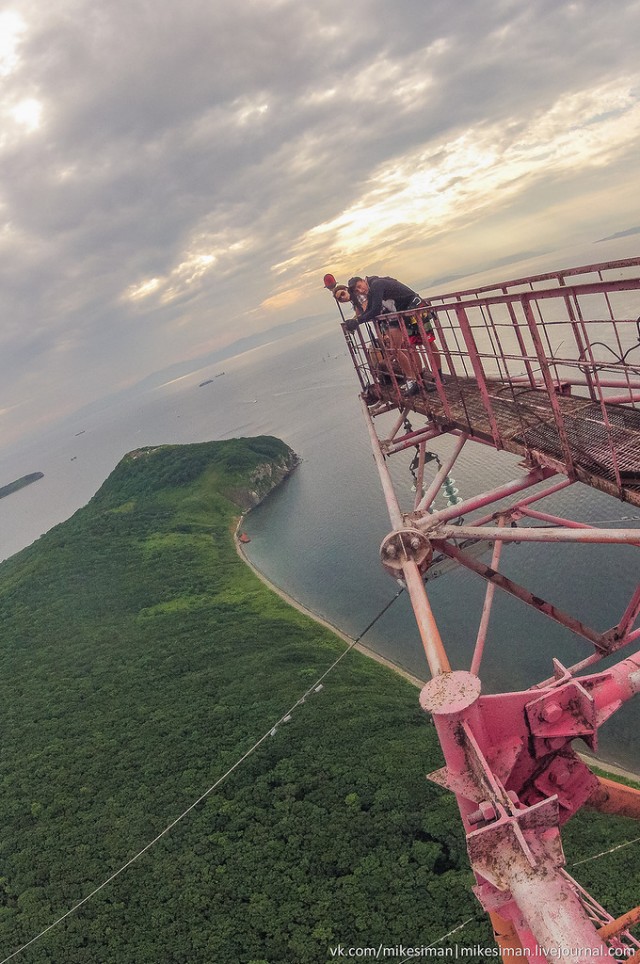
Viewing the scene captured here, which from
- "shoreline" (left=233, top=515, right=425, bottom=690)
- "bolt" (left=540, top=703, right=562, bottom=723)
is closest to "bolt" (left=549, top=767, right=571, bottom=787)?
"bolt" (left=540, top=703, right=562, bottom=723)

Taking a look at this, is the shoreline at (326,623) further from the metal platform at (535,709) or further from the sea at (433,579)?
the metal platform at (535,709)

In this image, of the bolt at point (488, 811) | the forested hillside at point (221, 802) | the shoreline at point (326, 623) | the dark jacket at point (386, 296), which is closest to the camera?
the bolt at point (488, 811)

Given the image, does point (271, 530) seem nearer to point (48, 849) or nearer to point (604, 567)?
Answer: point (604, 567)

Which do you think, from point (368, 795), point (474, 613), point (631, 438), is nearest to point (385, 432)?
point (474, 613)

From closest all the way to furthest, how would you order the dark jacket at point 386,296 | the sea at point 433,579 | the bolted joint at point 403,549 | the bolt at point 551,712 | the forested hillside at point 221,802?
the bolt at point 551,712
the bolted joint at point 403,549
the dark jacket at point 386,296
the forested hillside at point 221,802
the sea at point 433,579

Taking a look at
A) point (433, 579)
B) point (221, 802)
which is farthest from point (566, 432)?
point (433, 579)

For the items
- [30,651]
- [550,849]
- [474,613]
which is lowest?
[474,613]

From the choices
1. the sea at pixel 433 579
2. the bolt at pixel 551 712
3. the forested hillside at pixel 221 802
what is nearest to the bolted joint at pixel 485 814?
the bolt at pixel 551 712

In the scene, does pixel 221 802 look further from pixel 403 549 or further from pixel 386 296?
pixel 386 296
